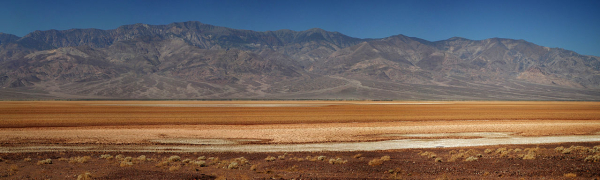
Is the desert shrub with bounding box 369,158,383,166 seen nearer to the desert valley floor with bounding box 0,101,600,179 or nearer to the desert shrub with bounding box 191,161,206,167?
the desert valley floor with bounding box 0,101,600,179

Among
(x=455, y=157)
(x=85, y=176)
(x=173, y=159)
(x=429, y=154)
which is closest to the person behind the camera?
(x=85, y=176)

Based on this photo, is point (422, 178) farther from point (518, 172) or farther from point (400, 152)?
point (400, 152)

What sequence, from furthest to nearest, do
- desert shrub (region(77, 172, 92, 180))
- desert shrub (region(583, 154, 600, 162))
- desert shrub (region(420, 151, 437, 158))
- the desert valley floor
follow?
desert shrub (region(420, 151, 437, 158)) → desert shrub (region(583, 154, 600, 162)) → the desert valley floor → desert shrub (region(77, 172, 92, 180))

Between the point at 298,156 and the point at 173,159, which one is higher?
the point at 173,159

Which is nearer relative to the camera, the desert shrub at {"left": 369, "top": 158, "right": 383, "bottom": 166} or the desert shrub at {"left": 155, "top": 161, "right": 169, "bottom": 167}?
the desert shrub at {"left": 155, "top": 161, "right": 169, "bottom": 167}

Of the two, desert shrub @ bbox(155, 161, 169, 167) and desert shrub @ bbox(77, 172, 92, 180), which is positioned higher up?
desert shrub @ bbox(77, 172, 92, 180)

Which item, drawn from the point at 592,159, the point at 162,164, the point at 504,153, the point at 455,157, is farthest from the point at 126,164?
the point at 592,159

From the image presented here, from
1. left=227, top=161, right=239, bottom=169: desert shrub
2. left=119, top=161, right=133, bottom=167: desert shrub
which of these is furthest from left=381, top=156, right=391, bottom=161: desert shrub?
left=119, top=161, right=133, bottom=167: desert shrub

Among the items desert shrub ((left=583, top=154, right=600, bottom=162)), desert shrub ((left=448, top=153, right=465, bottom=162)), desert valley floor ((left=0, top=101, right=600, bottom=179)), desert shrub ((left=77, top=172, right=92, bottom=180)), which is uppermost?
desert shrub ((left=583, top=154, right=600, bottom=162))

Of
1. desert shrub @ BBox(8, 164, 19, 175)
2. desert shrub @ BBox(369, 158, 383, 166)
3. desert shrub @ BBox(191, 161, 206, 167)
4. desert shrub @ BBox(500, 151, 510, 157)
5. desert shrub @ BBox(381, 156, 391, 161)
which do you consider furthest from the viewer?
desert shrub @ BBox(500, 151, 510, 157)

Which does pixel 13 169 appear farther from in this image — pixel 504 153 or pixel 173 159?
pixel 504 153

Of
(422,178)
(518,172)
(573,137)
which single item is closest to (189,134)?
(422,178)

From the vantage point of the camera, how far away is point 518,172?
50.7ft

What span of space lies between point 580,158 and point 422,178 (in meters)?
8.52
